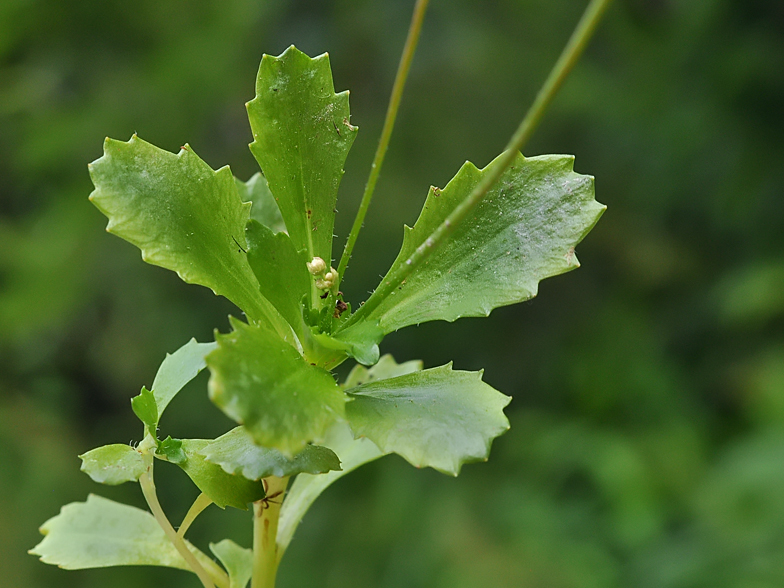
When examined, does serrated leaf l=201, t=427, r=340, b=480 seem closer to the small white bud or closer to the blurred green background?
the small white bud

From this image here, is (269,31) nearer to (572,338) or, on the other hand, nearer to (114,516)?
(572,338)

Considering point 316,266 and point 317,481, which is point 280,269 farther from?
point 317,481

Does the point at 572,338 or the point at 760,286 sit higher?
the point at 760,286

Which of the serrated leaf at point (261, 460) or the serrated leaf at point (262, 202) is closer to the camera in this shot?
the serrated leaf at point (261, 460)

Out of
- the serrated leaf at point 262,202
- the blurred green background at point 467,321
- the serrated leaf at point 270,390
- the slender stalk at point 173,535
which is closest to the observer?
the serrated leaf at point 270,390

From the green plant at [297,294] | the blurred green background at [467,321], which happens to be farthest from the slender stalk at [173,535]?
the blurred green background at [467,321]

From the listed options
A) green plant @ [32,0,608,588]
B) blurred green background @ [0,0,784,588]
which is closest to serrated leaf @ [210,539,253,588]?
green plant @ [32,0,608,588]

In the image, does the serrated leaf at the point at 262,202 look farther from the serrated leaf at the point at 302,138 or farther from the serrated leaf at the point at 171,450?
the serrated leaf at the point at 171,450

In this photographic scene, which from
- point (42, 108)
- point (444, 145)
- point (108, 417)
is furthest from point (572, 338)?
A: point (42, 108)
